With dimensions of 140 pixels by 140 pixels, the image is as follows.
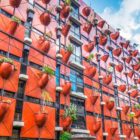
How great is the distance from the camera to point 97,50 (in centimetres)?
2756

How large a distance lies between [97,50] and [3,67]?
1511cm

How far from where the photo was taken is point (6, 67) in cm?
1479

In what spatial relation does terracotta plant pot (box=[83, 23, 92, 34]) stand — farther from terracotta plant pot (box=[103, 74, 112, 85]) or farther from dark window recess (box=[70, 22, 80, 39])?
terracotta plant pot (box=[103, 74, 112, 85])

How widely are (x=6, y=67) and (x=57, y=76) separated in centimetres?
599

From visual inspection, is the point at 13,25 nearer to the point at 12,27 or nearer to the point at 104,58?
the point at 12,27

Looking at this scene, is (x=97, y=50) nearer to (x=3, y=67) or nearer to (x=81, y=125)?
(x=81, y=125)

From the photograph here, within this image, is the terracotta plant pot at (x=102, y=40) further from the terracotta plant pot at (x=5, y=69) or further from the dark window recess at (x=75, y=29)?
the terracotta plant pot at (x=5, y=69)

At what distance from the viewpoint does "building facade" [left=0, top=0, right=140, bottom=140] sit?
15.6 meters

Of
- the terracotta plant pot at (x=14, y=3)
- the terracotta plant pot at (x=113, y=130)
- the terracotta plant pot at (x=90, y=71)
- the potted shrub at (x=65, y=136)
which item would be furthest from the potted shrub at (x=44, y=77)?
the terracotta plant pot at (x=113, y=130)

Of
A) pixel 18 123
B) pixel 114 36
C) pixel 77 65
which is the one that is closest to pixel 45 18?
pixel 77 65

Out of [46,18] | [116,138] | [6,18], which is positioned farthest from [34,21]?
[116,138]

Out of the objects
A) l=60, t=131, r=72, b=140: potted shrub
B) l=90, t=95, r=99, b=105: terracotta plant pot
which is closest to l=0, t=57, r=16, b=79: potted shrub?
l=60, t=131, r=72, b=140: potted shrub

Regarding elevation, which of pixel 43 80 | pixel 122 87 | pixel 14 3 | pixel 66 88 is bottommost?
pixel 66 88

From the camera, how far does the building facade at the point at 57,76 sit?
15602mm
